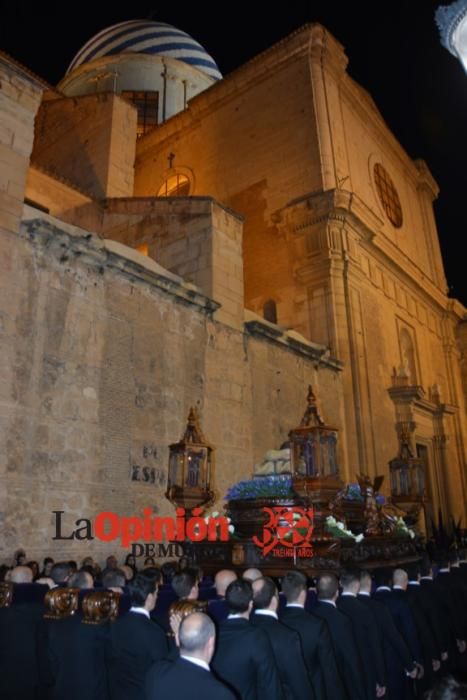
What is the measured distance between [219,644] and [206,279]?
Answer: 9756mm

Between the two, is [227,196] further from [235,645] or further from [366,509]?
[235,645]

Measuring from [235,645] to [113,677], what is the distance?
0.91m

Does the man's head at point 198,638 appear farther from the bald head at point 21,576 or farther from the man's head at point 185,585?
the bald head at point 21,576

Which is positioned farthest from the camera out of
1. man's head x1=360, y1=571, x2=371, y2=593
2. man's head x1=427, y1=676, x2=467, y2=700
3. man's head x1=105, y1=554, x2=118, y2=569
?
man's head x1=105, y1=554, x2=118, y2=569

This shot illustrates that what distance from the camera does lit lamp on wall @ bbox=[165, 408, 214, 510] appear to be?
7.63m

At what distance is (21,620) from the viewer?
3.57 meters

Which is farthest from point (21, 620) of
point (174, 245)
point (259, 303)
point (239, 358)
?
point (259, 303)

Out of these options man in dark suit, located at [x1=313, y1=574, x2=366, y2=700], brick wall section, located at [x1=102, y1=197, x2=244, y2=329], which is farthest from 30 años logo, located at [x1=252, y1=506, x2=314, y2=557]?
brick wall section, located at [x1=102, y1=197, x2=244, y2=329]

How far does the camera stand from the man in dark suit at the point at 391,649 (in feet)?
14.2

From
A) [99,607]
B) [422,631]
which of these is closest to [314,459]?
[422,631]

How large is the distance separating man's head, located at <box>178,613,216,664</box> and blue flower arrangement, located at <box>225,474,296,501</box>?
5055 mm

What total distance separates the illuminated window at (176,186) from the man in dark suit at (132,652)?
775 inches

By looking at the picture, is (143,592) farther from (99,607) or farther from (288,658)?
(288,658)

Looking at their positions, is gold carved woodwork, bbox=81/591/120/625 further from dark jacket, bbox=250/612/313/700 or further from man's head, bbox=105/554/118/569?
man's head, bbox=105/554/118/569
